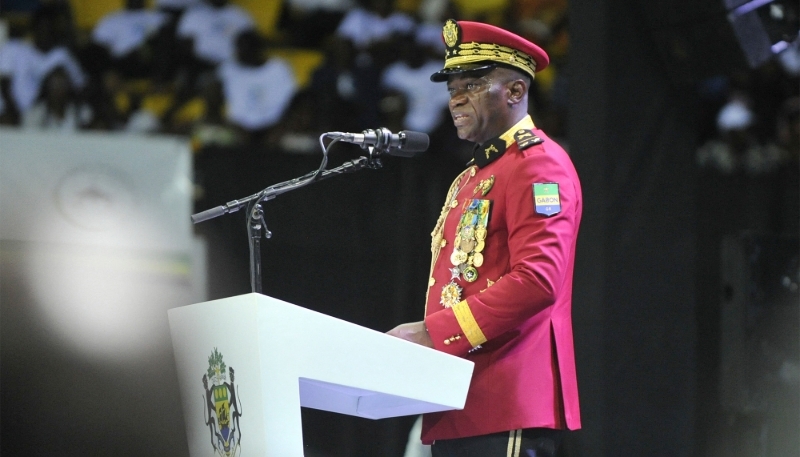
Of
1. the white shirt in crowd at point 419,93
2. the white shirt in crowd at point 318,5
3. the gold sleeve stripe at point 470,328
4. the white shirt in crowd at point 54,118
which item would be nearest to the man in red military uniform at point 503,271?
the gold sleeve stripe at point 470,328

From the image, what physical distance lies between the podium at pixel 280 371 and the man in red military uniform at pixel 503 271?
17cm

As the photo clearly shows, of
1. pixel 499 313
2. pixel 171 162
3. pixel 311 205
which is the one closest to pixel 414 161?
pixel 311 205

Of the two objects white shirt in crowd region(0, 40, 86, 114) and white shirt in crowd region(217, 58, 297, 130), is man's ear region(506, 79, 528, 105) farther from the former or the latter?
white shirt in crowd region(0, 40, 86, 114)

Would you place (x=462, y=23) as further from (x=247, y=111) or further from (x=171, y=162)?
(x=247, y=111)

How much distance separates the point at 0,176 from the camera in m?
4.05

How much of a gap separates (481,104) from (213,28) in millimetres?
3627

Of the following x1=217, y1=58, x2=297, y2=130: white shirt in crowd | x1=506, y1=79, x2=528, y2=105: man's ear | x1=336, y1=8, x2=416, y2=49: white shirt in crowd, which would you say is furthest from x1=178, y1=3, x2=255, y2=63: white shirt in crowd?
x1=506, y1=79, x2=528, y2=105: man's ear

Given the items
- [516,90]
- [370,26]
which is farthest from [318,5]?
[516,90]

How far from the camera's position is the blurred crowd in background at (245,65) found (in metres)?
5.37

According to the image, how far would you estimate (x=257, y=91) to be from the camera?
18.2 ft

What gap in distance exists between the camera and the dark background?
3.93 m

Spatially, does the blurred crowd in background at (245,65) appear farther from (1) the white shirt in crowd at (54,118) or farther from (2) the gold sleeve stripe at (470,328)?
(2) the gold sleeve stripe at (470,328)

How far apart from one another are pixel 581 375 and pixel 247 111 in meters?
2.38

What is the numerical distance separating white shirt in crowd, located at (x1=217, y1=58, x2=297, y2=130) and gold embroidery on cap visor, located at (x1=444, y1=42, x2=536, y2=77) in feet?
9.66
